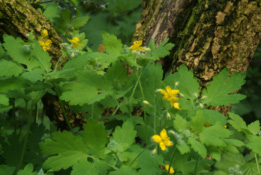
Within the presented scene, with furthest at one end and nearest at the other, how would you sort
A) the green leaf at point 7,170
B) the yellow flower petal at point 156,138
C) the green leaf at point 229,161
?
the green leaf at point 229,161 < the green leaf at point 7,170 < the yellow flower petal at point 156,138

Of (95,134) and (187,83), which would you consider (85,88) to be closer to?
(95,134)

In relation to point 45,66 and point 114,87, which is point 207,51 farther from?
point 45,66

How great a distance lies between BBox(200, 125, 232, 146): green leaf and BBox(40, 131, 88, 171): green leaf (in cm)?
47

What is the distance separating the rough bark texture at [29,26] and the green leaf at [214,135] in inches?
34.7

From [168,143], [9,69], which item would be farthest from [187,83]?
[9,69]

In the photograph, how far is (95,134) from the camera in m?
1.21

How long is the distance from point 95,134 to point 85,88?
0.24 m

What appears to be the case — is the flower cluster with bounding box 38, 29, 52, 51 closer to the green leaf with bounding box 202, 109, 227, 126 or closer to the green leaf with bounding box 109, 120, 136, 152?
the green leaf with bounding box 109, 120, 136, 152

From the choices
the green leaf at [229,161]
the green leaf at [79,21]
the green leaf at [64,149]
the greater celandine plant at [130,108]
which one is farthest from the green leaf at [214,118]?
the green leaf at [79,21]

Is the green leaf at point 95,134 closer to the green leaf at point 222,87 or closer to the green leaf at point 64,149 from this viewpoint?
the green leaf at point 64,149

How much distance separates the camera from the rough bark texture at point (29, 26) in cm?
169

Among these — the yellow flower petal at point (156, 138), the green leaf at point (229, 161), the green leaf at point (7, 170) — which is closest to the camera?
the yellow flower petal at point (156, 138)

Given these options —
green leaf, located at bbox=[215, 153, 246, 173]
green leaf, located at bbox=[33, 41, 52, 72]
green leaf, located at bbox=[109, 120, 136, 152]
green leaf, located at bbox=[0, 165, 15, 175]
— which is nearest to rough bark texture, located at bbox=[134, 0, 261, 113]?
green leaf, located at bbox=[215, 153, 246, 173]

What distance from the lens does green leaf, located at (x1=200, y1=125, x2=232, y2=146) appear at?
1.16m
